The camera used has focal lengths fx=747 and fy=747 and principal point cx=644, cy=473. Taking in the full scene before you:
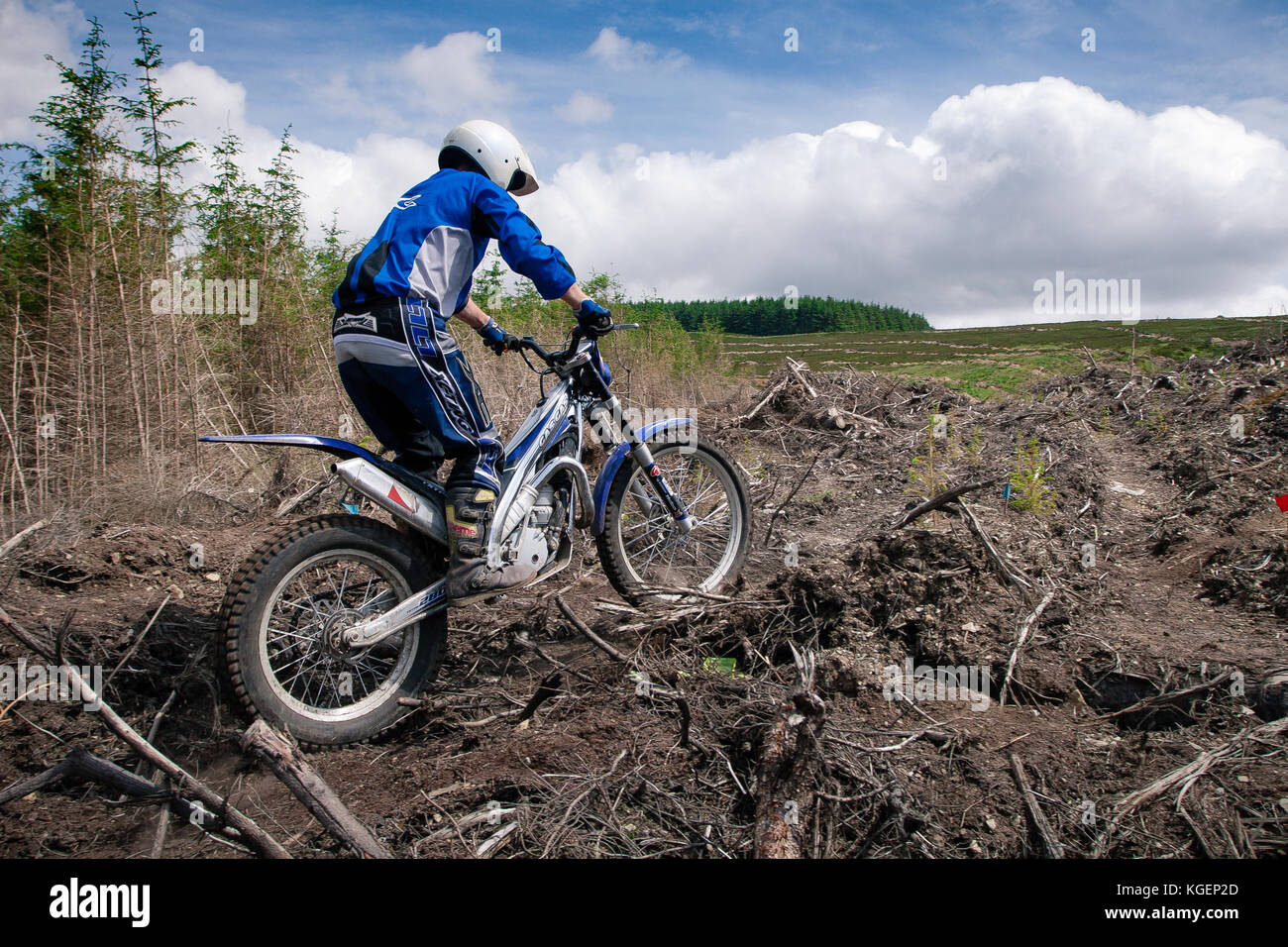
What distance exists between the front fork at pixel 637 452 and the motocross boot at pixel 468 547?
39.9 inches

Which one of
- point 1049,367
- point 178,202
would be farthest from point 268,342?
point 1049,367

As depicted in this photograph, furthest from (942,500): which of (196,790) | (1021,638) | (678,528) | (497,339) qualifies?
(196,790)

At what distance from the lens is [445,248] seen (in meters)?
3.47

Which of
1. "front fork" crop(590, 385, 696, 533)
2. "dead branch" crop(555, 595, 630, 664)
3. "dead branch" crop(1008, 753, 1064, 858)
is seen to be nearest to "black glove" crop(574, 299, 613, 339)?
"front fork" crop(590, 385, 696, 533)

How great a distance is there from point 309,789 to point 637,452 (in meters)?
2.60

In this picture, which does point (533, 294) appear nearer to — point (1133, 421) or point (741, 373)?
point (741, 373)

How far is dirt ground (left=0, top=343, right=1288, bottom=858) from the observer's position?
2455mm

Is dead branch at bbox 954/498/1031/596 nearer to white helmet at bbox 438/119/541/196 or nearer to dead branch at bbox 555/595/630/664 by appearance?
dead branch at bbox 555/595/630/664

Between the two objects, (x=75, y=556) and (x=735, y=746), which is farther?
(x=75, y=556)

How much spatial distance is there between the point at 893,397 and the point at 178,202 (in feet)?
35.6

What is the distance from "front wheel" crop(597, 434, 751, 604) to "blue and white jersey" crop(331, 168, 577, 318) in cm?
129

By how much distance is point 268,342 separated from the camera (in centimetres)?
1103

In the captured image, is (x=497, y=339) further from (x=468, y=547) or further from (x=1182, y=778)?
(x=1182, y=778)

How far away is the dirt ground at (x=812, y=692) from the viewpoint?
96.7 inches
